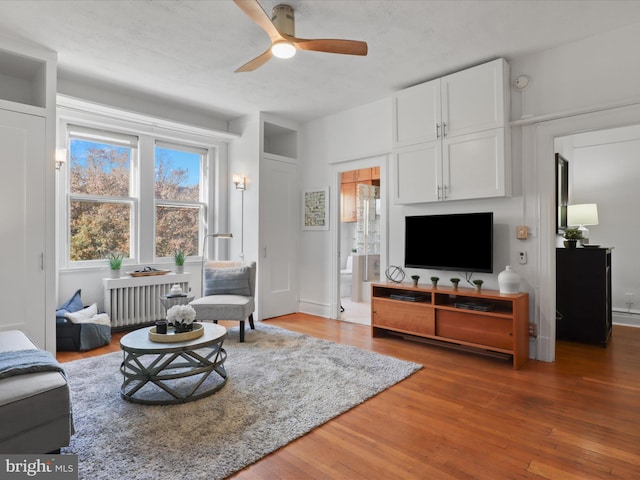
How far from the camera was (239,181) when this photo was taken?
17.1ft

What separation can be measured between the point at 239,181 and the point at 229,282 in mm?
1554

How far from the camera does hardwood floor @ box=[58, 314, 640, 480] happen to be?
1841 mm

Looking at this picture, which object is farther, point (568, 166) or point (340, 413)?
point (568, 166)

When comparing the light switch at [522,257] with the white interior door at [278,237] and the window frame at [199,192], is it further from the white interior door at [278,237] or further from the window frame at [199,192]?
the window frame at [199,192]

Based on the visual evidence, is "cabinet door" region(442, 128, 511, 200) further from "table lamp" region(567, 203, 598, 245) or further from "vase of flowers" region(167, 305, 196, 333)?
"vase of flowers" region(167, 305, 196, 333)

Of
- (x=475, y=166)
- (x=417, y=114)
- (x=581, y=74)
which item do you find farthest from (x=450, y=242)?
(x=581, y=74)

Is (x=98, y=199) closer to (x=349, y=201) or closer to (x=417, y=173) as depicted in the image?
(x=417, y=173)

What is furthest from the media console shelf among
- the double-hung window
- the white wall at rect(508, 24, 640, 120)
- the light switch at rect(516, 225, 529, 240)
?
the double-hung window

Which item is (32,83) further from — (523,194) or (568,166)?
(568,166)

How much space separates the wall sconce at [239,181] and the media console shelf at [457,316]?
7.84 ft

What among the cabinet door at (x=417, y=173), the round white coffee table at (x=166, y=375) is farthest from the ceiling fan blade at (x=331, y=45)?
the round white coffee table at (x=166, y=375)

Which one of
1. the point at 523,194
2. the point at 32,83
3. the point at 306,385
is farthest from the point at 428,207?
the point at 32,83

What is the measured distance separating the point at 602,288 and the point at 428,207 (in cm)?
205

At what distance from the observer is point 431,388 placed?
9.25 feet
